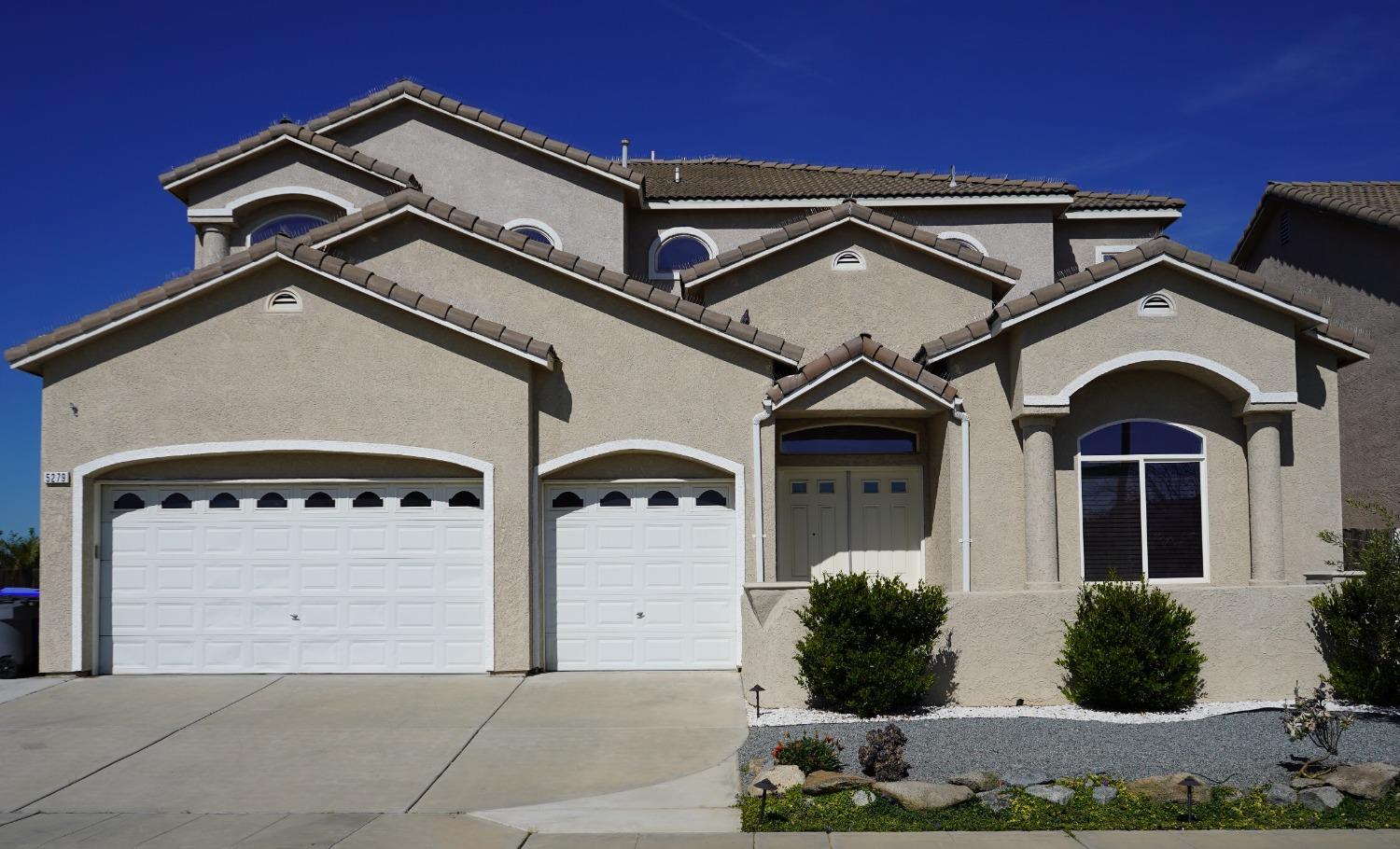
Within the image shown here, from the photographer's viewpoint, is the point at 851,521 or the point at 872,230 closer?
the point at 851,521

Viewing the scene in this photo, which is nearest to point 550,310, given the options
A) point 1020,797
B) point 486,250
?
point 486,250

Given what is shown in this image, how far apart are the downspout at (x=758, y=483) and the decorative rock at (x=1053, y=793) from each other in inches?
207

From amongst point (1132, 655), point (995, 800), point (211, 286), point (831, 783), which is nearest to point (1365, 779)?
point (1132, 655)

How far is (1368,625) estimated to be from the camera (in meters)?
11.5

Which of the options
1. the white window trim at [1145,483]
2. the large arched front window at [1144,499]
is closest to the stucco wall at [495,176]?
the white window trim at [1145,483]

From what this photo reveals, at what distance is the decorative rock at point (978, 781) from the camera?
8992 mm

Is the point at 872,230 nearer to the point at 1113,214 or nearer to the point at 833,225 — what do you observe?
the point at 833,225

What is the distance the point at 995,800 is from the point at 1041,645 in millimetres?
3387

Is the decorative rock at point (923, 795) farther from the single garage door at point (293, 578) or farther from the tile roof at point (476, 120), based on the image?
the tile roof at point (476, 120)

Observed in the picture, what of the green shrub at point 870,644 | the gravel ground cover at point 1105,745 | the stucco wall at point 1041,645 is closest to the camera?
the gravel ground cover at point 1105,745

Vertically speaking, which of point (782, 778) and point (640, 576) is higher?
point (640, 576)

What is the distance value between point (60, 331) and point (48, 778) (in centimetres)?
600

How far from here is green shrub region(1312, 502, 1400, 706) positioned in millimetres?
11352

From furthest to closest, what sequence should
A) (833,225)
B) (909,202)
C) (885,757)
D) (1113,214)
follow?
(1113,214), (909,202), (833,225), (885,757)
